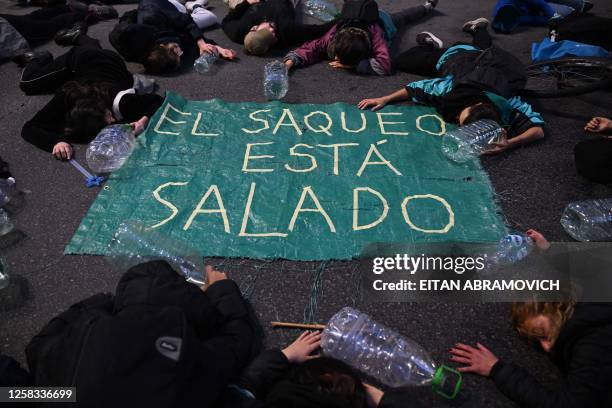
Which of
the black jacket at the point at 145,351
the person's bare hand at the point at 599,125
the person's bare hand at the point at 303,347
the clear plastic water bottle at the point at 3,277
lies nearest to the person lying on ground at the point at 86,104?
the clear plastic water bottle at the point at 3,277

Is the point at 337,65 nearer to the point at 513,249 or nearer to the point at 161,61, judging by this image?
the point at 161,61

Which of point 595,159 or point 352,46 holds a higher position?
point 352,46

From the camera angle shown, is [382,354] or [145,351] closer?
[145,351]

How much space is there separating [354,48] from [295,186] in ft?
6.20

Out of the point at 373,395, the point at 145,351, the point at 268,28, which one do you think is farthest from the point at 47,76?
the point at 373,395

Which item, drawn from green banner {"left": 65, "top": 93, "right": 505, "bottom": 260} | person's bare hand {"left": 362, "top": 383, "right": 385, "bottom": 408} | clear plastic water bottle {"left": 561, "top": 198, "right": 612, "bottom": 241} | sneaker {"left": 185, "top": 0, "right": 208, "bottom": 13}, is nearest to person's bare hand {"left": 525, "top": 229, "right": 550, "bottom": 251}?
green banner {"left": 65, "top": 93, "right": 505, "bottom": 260}

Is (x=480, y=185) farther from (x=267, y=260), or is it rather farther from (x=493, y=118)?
(x=267, y=260)

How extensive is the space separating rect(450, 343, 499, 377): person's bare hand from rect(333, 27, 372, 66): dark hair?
302cm

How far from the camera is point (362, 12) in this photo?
4559 mm

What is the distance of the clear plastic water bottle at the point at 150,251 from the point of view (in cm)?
267

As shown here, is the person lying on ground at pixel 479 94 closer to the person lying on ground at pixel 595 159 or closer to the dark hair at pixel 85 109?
the person lying on ground at pixel 595 159

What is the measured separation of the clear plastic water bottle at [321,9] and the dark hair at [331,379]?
16.4ft

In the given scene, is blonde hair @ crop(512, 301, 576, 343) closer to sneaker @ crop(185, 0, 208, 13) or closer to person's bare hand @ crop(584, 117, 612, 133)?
person's bare hand @ crop(584, 117, 612, 133)

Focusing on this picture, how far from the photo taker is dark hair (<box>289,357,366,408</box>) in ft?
5.73
